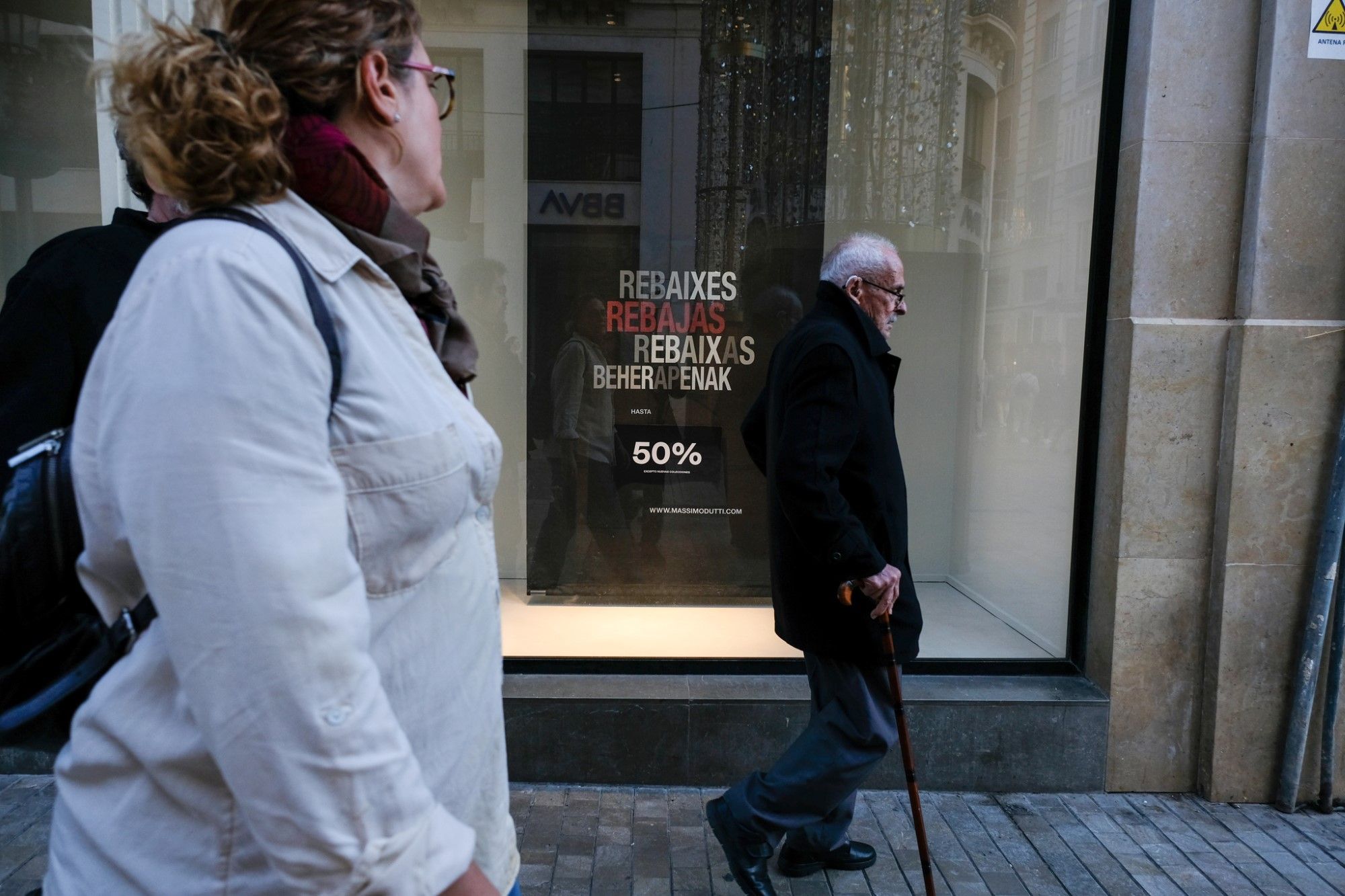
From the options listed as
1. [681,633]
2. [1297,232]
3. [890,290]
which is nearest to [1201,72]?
[1297,232]

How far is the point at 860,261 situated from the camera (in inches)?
139

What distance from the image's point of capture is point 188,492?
914mm

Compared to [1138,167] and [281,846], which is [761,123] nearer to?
[1138,167]

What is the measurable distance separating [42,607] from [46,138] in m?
4.28

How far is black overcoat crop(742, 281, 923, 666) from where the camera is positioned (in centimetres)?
318

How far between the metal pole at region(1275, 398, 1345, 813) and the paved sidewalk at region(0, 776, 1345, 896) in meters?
0.15

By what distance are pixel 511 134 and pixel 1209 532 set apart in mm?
3561

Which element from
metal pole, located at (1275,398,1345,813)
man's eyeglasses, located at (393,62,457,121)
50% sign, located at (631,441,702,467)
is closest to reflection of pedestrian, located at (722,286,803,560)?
50% sign, located at (631,441,702,467)

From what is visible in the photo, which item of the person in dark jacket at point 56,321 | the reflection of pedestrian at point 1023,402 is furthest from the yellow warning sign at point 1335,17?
the person in dark jacket at point 56,321

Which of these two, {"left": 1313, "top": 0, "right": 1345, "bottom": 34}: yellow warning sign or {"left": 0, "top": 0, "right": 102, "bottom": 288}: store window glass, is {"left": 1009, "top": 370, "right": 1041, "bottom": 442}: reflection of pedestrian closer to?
{"left": 1313, "top": 0, "right": 1345, "bottom": 34}: yellow warning sign

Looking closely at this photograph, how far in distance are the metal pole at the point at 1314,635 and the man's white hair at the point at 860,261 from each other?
80.5 inches

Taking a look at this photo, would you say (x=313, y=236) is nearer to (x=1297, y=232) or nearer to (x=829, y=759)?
(x=829, y=759)

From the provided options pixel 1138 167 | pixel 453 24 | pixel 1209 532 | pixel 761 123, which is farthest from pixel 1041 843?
pixel 453 24

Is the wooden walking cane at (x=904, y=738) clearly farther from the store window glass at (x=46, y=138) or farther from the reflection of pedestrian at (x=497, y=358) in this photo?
the store window glass at (x=46, y=138)
